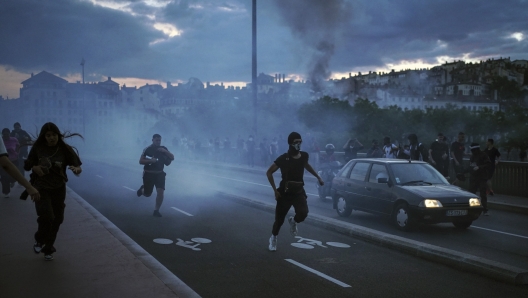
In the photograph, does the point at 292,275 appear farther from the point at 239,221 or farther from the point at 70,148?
the point at 239,221

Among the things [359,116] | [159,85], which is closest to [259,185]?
[359,116]

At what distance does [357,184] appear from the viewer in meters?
12.5

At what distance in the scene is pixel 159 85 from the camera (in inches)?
6954

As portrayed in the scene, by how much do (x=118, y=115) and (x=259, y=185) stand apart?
130236 millimetres

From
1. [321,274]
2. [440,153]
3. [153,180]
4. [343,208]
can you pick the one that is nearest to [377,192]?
[343,208]

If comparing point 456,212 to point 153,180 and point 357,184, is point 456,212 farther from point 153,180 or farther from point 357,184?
point 153,180

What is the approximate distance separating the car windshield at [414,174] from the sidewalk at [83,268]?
19.0 ft

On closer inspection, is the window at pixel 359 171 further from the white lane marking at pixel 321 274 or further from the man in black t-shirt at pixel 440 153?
the white lane marking at pixel 321 274

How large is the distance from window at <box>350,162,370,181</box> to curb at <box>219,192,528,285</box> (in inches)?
71.8

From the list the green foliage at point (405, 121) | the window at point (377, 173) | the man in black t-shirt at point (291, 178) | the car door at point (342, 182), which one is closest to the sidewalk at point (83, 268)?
the man in black t-shirt at point (291, 178)

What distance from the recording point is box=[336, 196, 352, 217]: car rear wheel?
12.8 metres

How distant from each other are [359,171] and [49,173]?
753cm

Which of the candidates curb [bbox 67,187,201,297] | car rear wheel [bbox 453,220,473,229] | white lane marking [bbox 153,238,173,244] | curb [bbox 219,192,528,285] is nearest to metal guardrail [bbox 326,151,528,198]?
car rear wheel [bbox 453,220,473,229]

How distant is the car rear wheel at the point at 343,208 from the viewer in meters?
12.8
